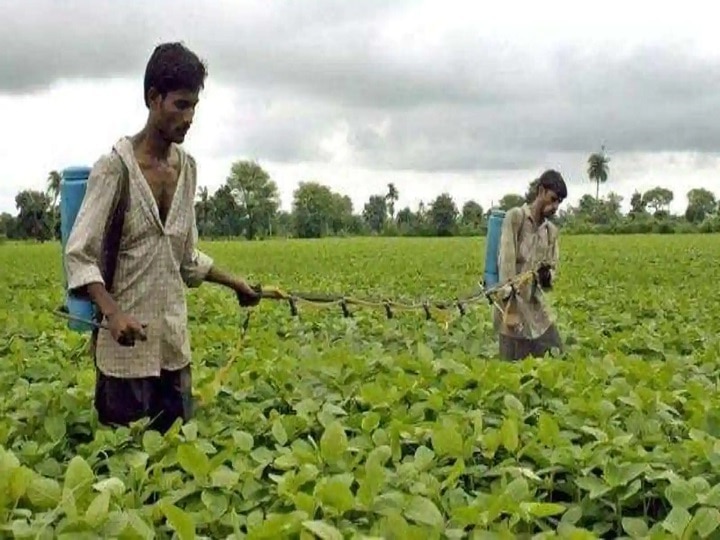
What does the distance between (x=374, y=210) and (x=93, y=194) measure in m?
109

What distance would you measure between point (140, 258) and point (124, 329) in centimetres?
35

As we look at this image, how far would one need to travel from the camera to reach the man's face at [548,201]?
6094 millimetres

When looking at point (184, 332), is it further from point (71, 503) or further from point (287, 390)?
point (71, 503)

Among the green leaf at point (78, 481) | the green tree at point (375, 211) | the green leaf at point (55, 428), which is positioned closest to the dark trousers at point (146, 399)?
the green leaf at point (55, 428)

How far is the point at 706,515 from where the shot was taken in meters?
2.35

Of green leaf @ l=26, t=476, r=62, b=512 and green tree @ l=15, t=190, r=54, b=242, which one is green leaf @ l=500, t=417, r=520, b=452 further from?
green tree @ l=15, t=190, r=54, b=242

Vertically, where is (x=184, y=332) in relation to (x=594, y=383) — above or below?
above

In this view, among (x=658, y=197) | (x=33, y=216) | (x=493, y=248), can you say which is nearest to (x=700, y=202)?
(x=658, y=197)

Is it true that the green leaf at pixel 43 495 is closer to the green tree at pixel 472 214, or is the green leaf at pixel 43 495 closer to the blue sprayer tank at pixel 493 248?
the blue sprayer tank at pixel 493 248

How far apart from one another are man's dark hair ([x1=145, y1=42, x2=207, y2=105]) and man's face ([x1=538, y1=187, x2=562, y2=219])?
3.17 metres

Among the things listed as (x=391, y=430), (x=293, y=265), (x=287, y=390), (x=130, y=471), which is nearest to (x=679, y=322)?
(x=287, y=390)

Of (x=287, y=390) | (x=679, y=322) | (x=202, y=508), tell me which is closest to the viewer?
(x=202, y=508)

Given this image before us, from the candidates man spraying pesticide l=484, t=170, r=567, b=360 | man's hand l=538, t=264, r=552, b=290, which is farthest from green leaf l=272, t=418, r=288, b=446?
man's hand l=538, t=264, r=552, b=290

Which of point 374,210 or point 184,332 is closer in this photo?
point 184,332
